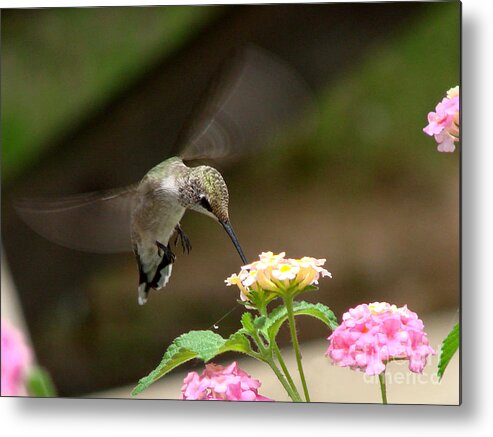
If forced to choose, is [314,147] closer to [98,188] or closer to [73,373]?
[98,188]

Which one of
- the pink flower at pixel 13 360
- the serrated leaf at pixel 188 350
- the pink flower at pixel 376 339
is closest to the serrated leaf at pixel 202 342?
the serrated leaf at pixel 188 350

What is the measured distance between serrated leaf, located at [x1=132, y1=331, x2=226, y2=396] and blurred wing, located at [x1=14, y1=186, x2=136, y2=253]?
0.26 meters

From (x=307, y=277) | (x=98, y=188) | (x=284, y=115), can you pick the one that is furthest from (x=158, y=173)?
(x=307, y=277)

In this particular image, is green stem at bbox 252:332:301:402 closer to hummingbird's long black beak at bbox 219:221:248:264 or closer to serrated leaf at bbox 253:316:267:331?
serrated leaf at bbox 253:316:267:331

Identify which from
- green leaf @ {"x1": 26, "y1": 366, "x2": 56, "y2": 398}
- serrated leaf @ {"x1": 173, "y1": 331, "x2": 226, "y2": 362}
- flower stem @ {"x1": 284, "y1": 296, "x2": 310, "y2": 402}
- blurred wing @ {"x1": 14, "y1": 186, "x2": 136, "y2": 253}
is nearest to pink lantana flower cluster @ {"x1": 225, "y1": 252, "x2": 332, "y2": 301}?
flower stem @ {"x1": 284, "y1": 296, "x2": 310, "y2": 402}

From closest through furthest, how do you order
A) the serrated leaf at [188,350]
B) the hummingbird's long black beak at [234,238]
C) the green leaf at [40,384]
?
1. the serrated leaf at [188,350]
2. the hummingbird's long black beak at [234,238]
3. the green leaf at [40,384]

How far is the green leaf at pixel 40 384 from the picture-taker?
2.12 metres

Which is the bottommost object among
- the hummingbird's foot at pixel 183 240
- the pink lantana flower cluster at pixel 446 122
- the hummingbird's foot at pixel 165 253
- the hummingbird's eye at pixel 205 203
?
the hummingbird's foot at pixel 165 253

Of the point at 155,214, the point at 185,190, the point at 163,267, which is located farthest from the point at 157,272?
the point at 185,190

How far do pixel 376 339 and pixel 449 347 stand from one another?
0.75 feet

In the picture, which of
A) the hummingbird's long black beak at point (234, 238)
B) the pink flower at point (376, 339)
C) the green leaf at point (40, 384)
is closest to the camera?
the pink flower at point (376, 339)

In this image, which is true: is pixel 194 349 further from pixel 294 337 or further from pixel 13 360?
pixel 13 360

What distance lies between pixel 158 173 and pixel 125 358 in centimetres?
44

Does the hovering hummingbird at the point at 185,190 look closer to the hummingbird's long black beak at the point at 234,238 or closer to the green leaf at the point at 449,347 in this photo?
the hummingbird's long black beak at the point at 234,238
